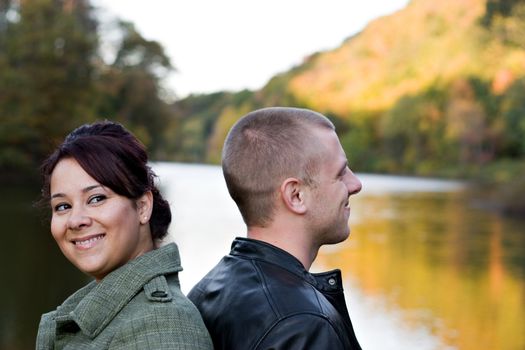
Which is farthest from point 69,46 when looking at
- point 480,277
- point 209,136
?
point 209,136

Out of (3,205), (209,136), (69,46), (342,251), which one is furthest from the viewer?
(209,136)

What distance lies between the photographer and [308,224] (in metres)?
1.72

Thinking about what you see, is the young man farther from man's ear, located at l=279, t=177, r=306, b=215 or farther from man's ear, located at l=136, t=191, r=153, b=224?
man's ear, located at l=136, t=191, r=153, b=224

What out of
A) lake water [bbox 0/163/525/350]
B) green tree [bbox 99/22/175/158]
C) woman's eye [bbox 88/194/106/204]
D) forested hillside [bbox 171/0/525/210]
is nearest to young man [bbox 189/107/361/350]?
woman's eye [bbox 88/194/106/204]

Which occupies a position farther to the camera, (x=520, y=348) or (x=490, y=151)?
(x=490, y=151)

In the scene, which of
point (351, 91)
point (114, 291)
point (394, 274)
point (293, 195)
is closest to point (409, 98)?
point (351, 91)

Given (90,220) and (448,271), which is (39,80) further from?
(90,220)

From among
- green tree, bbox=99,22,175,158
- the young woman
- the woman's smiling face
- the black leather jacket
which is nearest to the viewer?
the black leather jacket

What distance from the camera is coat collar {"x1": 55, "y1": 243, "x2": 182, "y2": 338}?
5.33 ft

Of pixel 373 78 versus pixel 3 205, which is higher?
pixel 373 78

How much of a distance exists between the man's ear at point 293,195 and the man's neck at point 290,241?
53 millimetres

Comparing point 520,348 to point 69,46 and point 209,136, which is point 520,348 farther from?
point 209,136

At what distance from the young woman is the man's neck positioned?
0.64 ft

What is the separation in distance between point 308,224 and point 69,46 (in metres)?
33.2
